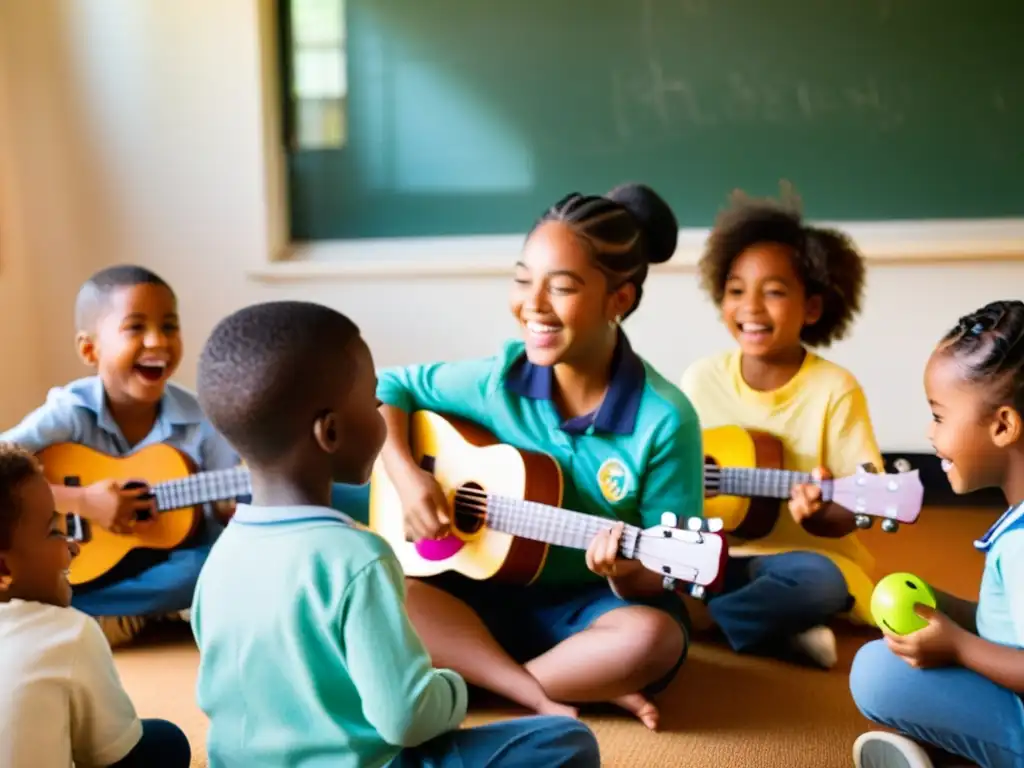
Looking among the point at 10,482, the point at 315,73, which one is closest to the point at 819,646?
the point at 10,482

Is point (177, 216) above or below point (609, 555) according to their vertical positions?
above

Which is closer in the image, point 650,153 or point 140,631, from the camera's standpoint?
point 140,631

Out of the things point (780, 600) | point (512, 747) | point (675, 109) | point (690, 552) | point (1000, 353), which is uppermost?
point (675, 109)

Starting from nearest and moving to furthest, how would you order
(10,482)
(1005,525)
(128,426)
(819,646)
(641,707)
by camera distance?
(10,482)
(1005,525)
(641,707)
(819,646)
(128,426)

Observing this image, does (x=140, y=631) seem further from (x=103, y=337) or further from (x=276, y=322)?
(x=276, y=322)

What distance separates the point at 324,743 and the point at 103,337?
123cm

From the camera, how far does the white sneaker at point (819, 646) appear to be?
1.72 meters

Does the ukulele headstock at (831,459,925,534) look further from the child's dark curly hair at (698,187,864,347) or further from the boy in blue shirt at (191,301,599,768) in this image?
the boy in blue shirt at (191,301,599,768)

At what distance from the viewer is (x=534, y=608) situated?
1642mm

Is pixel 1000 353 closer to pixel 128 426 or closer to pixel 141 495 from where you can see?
pixel 141 495

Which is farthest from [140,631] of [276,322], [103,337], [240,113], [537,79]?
[537,79]

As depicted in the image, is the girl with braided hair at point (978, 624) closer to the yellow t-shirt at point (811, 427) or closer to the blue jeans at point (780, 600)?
the blue jeans at point (780, 600)

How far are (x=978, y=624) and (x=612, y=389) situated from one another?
622 mm

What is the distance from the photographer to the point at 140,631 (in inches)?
75.8
